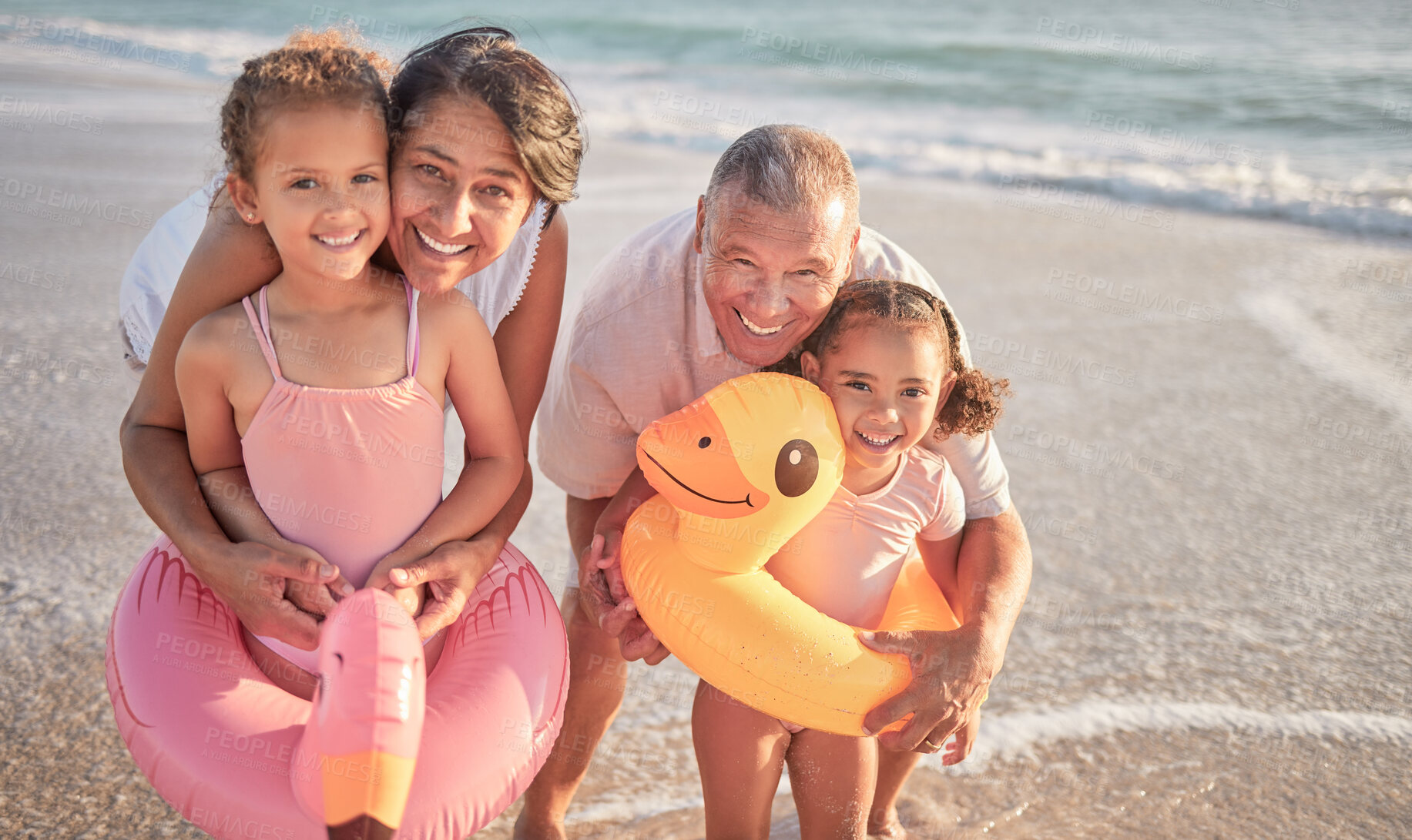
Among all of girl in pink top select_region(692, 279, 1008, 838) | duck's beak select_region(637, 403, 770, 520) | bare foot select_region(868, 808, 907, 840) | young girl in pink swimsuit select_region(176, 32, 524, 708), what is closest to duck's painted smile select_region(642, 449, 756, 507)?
duck's beak select_region(637, 403, 770, 520)

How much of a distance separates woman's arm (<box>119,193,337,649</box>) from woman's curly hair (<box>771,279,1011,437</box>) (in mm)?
1088

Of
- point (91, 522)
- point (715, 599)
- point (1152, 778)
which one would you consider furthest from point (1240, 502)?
point (91, 522)

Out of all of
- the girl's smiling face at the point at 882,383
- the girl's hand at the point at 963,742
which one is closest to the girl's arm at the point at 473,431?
the girl's smiling face at the point at 882,383

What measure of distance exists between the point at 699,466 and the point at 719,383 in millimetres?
516

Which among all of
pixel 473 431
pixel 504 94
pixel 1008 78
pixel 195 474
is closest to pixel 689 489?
pixel 473 431

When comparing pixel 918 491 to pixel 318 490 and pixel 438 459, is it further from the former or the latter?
pixel 318 490

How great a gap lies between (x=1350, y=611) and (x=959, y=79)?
41.5 feet

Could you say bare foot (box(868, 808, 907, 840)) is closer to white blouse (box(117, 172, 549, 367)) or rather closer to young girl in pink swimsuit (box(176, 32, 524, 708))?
young girl in pink swimsuit (box(176, 32, 524, 708))

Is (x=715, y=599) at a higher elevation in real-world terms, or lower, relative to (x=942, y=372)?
lower

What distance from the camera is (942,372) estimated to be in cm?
215

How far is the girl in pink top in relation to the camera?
82.7 inches

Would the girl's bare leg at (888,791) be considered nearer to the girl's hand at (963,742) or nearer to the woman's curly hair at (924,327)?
the girl's hand at (963,742)

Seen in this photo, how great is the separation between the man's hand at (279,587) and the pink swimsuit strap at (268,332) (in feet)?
1.06

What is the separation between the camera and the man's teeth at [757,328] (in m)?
2.19
